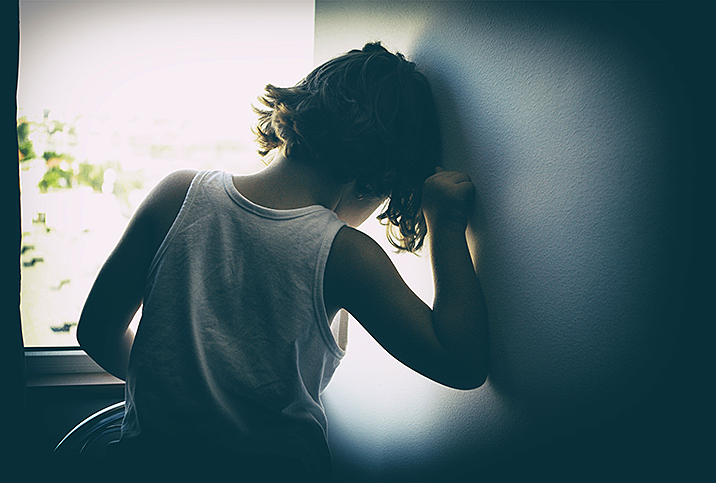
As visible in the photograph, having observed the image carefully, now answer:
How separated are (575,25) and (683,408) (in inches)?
15.1

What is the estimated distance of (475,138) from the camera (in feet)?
2.07

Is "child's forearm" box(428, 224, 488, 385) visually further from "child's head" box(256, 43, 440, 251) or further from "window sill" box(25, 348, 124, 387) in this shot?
"window sill" box(25, 348, 124, 387)

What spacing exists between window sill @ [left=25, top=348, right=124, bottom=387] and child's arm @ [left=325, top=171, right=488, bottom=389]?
1138mm

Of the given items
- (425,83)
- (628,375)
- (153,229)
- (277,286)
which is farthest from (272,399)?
(425,83)

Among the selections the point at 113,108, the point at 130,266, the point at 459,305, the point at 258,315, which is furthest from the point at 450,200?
the point at 113,108

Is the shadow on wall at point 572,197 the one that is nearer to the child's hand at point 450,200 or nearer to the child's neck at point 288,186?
the child's hand at point 450,200

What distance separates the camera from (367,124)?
2.21 feet

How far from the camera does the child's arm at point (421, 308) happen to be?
579mm

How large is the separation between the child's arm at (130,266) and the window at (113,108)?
0.65 metres

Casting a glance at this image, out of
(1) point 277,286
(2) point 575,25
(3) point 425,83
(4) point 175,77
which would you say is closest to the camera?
(2) point 575,25

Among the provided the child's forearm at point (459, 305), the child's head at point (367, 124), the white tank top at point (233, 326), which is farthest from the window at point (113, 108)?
the child's forearm at point (459, 305)

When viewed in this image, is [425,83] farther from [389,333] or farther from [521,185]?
[389,333]

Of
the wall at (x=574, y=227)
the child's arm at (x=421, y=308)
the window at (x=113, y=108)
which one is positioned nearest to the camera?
the wall at (x=574, y=227)

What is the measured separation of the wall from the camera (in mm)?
349
